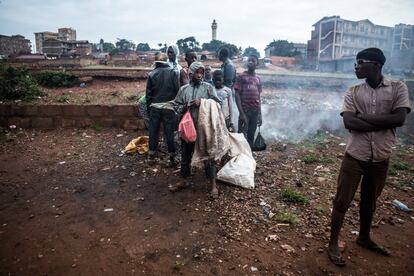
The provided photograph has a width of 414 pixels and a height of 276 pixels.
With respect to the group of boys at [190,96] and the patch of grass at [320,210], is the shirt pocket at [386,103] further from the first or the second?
the group of boys at [190,96]

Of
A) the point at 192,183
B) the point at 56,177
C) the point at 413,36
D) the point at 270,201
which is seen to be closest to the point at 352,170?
the point at 270,201

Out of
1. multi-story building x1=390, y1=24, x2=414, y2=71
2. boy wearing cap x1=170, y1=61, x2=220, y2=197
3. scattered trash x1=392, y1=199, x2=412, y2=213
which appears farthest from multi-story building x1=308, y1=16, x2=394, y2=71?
boy wearing cap x1=170, y1=61, x2=220, y2=197

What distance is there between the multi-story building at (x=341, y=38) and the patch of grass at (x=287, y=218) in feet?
117

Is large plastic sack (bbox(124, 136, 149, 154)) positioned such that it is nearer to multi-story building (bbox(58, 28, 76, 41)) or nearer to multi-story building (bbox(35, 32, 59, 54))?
multi-story building (bbox(35, 32, 59, 54))

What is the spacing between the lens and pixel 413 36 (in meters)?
29.0

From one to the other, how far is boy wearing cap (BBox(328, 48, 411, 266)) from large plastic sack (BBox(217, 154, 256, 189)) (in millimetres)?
1638

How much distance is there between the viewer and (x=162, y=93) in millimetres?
5051

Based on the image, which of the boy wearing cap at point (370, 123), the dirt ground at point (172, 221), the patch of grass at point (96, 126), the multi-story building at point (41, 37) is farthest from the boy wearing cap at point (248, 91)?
the multi-story building at point (41, 37)

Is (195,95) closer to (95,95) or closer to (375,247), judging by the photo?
(375,247)

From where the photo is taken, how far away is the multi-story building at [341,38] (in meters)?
37.6

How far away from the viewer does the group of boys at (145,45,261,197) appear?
413cm

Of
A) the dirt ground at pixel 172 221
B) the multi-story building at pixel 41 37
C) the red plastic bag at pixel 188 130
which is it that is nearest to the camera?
the dirt ground at pixel 172 221

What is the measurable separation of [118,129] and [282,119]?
5.17m

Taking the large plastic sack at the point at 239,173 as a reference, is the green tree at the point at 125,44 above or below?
above
